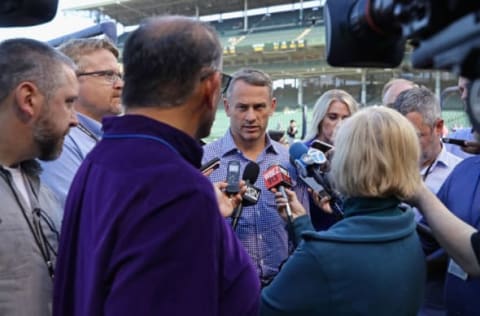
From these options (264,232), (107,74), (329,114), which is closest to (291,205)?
(264,232)

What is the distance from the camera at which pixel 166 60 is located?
970 mm

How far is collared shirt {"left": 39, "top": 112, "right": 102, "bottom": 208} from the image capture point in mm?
1618

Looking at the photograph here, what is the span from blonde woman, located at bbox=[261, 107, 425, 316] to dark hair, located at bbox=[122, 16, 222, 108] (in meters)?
0.57

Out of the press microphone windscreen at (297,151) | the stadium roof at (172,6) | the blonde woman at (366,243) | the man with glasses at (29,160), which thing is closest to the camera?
the man with glasses at (29,160)

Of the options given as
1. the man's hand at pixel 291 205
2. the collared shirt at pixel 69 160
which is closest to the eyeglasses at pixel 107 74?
the collared shirt at pixel 69 160

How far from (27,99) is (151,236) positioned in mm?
662

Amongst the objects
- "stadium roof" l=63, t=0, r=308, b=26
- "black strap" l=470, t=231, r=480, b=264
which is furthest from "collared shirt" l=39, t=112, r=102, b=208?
"stadium roof" l=63, t=0, r=308, b=26

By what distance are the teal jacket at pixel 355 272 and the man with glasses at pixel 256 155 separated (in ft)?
2.53

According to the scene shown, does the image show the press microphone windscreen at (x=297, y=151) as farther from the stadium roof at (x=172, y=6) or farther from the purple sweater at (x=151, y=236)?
the stadium roof at (x=172, y=6)

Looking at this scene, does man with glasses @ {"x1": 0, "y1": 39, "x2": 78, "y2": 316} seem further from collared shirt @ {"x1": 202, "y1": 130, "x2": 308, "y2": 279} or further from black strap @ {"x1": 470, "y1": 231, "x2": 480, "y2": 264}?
black strap @ {"x1": 470, "y1": 231, "x2": 480, "y2": 264}

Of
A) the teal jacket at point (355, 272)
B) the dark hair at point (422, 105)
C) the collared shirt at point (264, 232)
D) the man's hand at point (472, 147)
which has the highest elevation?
the dark hair at point (422, 105)

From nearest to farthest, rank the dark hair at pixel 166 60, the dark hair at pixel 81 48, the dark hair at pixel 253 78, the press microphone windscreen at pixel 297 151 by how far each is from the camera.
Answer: the dark hair at pixel 166 60 → the press microphone windscreen at pixel 297 151 → the dark hair at pixel 81 48 → the dark hair at pixel 253 78

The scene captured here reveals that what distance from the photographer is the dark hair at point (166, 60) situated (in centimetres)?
97

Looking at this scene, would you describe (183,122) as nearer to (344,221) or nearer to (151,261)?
(151,261)
